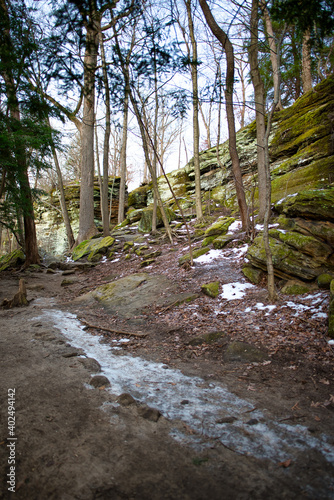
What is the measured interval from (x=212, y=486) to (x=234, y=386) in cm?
134

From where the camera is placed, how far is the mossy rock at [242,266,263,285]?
5.41 m

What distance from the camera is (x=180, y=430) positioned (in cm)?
203

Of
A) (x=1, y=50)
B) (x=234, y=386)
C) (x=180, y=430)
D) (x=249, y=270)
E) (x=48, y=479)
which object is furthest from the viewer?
(x=249, y=270)

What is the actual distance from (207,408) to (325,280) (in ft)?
11.0

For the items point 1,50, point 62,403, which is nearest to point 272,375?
point 62,403

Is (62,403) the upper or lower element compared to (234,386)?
upper

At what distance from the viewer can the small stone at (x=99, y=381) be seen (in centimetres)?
261

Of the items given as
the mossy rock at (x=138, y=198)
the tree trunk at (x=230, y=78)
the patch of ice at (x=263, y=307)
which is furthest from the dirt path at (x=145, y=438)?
the mossy rock at (x=138, y=198)

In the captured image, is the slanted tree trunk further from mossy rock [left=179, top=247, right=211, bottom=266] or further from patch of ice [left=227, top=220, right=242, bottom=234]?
patch of ice [left=227, top=220, right=242, bottom=234]

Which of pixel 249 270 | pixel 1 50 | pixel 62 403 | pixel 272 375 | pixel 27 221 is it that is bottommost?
pixel 272 375

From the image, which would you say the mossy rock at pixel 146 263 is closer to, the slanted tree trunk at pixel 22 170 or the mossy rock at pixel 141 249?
the mossy rock at pixel 141 249

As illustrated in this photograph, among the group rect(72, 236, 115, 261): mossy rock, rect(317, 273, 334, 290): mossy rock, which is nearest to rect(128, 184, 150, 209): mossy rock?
rect(72, 236, 115, 261): mossy rock

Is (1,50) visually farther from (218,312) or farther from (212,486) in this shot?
(212,486)

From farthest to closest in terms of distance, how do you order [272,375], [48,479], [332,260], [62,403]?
[332,260]
[272,375]
[62,403]
[48,479]
